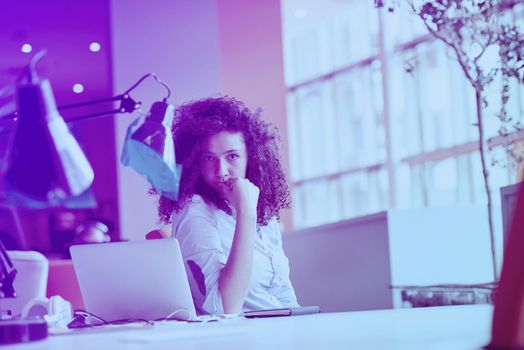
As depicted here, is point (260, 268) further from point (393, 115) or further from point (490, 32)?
point (393, 115)

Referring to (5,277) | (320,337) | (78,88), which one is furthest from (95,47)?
(320,337)

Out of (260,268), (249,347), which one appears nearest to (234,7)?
(260,268)

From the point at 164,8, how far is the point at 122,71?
410 mm

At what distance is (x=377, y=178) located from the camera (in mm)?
10602

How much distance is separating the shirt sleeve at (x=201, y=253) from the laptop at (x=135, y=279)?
44cm

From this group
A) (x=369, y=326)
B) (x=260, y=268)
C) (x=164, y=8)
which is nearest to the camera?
(x=369, y=326)

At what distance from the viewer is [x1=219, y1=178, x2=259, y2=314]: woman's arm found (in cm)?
221

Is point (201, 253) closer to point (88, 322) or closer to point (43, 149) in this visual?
point (88, 322)

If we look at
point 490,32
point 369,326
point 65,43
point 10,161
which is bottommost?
point 369,326

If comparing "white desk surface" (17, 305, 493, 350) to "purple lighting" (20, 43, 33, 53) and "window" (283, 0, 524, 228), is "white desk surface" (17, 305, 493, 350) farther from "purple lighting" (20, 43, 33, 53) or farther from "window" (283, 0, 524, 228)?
"window" (283, 0, 524, 228)

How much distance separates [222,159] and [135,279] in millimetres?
832

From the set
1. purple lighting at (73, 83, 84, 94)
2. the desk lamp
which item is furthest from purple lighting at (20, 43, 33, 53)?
the desk lamp

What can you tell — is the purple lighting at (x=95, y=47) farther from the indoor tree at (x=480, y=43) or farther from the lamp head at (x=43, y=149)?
the lamp head at (x=43, y=149)

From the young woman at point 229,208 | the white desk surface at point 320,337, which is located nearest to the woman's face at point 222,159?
the young woman at point 229,208
